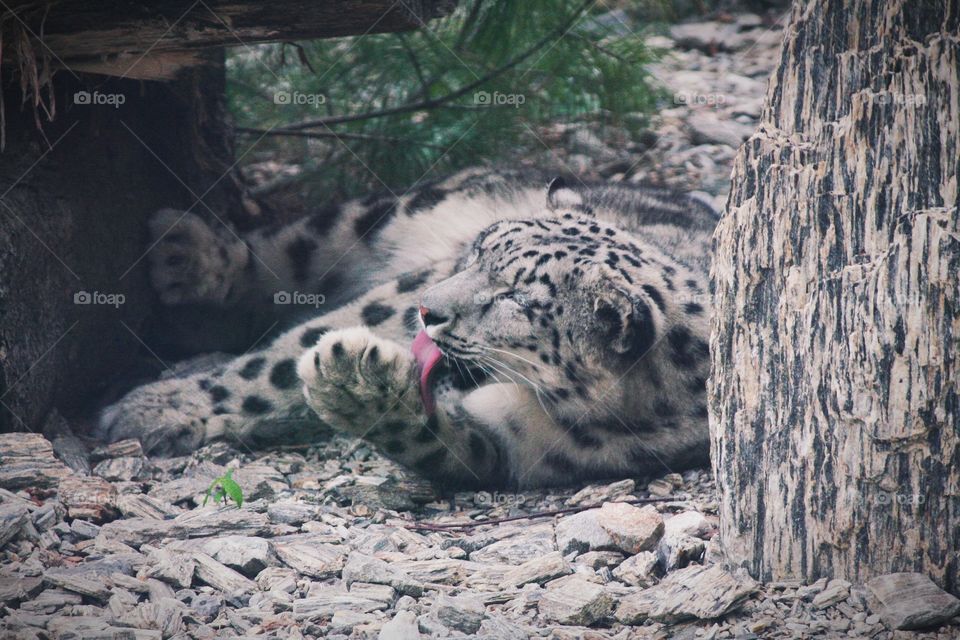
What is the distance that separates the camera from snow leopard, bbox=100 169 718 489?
3.59 meters

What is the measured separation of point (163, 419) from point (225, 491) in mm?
971

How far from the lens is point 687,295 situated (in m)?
3.71

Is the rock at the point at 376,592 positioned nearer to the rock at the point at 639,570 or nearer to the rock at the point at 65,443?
the rock at the point at 639,570

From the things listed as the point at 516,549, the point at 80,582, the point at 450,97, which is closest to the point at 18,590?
the point at 80,582

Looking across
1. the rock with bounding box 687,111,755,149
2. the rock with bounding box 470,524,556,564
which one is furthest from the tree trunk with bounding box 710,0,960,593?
the rock with bounding box 687,111,755,149

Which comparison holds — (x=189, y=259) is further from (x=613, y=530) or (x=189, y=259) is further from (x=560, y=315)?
(x=613, y=530)

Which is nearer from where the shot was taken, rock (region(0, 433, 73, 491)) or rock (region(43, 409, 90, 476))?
rock (region(0, 433, 73, 491))

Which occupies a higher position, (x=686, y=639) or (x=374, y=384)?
Answer: (x=374, y=384)

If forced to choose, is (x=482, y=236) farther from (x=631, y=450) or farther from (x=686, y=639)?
(x=686, y=639)

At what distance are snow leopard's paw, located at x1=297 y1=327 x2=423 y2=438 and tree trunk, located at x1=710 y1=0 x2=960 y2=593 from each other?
4.76 feet

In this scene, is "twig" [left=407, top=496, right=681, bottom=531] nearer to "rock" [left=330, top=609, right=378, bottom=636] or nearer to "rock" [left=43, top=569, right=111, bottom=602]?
"rock" [left=330, top=609, right=378, bottom=636]

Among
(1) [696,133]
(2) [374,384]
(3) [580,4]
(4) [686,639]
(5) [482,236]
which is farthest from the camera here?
(1) [696,133]

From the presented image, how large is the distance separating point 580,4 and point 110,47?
2650 millimetres

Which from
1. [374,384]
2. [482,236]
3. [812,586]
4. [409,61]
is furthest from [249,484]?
[409,61]
